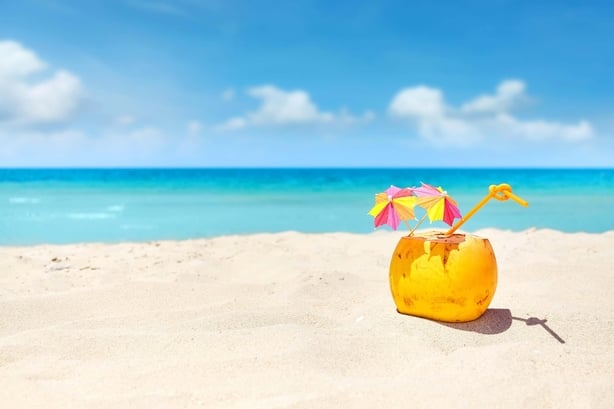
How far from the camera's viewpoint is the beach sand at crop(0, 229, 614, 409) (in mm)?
2367

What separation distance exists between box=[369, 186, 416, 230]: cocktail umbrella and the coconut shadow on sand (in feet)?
2.28

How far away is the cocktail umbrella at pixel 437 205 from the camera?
119 inches

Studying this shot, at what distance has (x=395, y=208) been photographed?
3.16 metres

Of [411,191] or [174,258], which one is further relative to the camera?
[174,258]

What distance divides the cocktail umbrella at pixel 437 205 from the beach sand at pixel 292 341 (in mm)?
662

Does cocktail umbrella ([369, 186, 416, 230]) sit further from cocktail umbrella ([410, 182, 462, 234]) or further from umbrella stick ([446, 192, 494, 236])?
umbrella stick ([446, 192, 494, 236])

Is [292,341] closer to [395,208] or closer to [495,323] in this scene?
[395,208]

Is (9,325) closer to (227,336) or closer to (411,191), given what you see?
(227,336)

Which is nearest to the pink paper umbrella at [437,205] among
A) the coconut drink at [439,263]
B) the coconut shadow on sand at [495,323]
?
the coconut drink at [439,263]

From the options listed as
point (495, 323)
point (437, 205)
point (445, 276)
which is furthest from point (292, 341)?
point (495, 323)

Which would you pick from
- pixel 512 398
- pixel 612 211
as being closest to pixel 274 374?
pixel 512 398

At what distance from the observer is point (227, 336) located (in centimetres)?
305

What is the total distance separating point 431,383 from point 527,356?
0.66 meters

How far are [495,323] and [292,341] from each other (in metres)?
1.30
